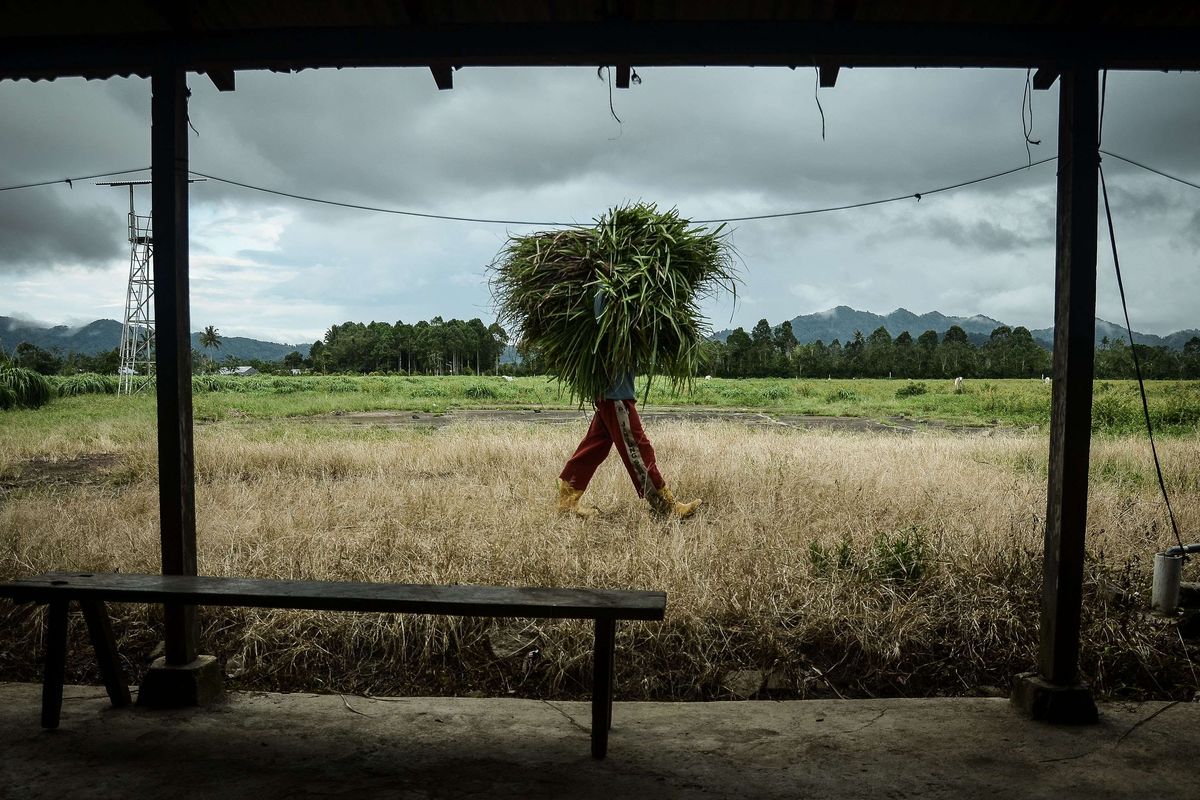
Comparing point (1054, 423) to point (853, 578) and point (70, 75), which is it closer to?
point (853, 578)

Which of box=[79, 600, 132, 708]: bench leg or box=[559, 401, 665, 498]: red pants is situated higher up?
box=[559, 401, 665, 498]: red pants

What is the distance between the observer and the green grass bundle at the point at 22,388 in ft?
49.3

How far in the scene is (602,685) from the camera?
259cm

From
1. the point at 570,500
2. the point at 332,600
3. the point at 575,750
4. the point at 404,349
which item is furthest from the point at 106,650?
the point at 404,349

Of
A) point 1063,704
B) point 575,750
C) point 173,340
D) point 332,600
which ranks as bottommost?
point 575,750

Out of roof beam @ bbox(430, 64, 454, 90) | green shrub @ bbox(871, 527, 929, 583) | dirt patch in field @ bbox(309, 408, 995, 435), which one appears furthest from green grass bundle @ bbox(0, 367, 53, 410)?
green shrub @ bbox(871, 527, 929, 583)

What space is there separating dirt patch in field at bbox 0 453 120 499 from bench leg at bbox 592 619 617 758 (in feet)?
22.6

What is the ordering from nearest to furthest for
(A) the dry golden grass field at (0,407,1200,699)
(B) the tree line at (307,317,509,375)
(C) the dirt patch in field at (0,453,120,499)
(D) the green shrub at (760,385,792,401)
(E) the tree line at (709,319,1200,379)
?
1. (A) the dry golden grass field at (0,407,1200,699)
2. (C) the dirt patch in field at (0,453,120,499)
3. (E) the tree line at (709,319,1200,379)
4. (D) the green shrub at (760,385,792,401)
5. (B) the tree line at (307,317,509,375)

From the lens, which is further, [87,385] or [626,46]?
[87,385]

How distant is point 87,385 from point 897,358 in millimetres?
24671

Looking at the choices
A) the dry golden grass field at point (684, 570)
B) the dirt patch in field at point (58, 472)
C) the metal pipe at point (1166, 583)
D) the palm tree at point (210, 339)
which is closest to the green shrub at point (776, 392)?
the dry golden grass field at point (684, 570)

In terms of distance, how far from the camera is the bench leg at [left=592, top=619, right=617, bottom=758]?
2549mm

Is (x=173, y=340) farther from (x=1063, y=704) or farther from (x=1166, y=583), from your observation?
(x=1166, y=583)

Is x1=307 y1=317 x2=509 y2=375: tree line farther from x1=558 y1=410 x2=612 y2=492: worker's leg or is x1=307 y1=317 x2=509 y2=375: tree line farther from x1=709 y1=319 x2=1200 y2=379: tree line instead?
x1=558 y1=410 x2=612 y2=492: worker's leg
